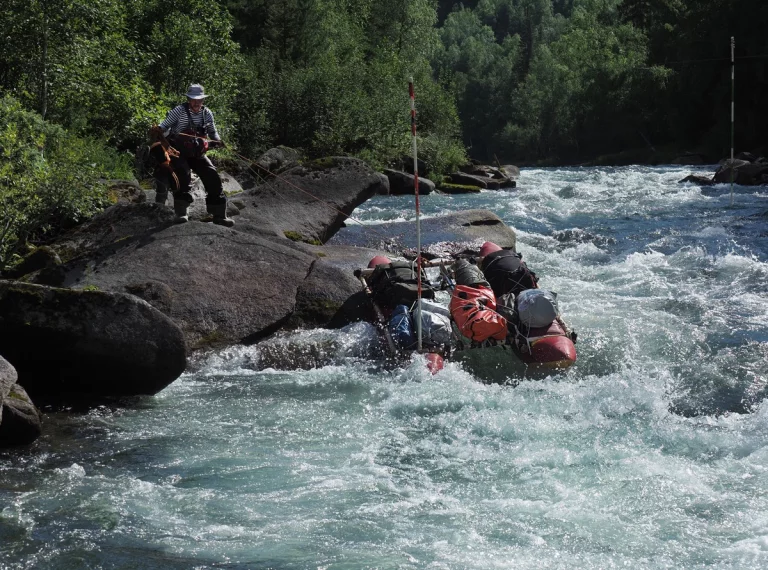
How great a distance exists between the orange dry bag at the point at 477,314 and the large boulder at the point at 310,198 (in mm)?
3061

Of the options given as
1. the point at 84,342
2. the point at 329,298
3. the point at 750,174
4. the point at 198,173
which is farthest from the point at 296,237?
the point at 750,174

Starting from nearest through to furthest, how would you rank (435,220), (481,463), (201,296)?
1. (481,463)
2. (201,296)
3. (435,220)

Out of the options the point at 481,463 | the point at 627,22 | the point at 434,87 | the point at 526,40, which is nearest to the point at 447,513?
the point at 481,463

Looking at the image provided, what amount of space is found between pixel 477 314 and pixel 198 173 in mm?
3807

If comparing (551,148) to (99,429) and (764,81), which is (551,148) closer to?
(764,81)

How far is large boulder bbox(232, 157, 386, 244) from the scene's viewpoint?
476 inches

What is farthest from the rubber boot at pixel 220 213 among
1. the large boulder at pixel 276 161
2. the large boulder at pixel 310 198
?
the large boulder at pixel 276 161

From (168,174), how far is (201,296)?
1.87 m

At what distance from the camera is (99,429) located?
22.4ft

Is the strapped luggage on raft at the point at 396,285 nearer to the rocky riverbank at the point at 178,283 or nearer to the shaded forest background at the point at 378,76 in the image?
the rocky riverbank at the point at 178,283

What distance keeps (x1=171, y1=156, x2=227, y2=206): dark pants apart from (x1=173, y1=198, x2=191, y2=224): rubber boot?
0.16 feet

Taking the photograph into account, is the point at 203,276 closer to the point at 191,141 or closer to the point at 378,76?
the point at 191,141

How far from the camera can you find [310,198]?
12898 millimetres

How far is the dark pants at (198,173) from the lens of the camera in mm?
10258
